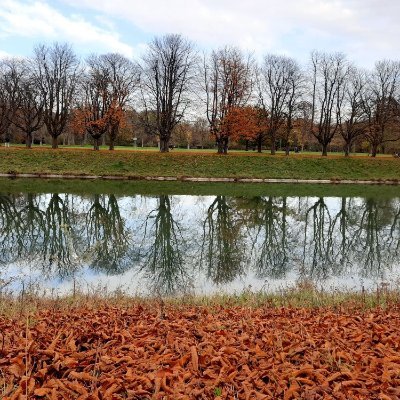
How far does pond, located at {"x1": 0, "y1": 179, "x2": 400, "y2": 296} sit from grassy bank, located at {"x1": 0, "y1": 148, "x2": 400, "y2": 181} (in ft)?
37.6

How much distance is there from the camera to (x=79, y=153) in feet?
146

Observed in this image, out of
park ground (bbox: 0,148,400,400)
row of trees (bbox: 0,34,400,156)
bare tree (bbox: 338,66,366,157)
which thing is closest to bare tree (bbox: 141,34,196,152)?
row of trees (bbox: 0,34,400,156)

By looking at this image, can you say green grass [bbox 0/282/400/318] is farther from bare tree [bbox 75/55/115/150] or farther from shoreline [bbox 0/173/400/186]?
bare tree [bbox 75/55/115/150]

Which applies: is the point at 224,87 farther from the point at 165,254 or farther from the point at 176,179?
the point at 165,254

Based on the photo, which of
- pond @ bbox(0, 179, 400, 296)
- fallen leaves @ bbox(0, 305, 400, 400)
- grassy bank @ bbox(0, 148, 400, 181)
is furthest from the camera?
grassy bank @ bbox(0, 148, 400, 181)

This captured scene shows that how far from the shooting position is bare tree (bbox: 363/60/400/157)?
60.3m

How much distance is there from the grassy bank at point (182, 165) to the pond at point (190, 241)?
37.6 ft

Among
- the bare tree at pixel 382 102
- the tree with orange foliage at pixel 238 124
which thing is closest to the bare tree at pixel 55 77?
the tree with orange foliage at pixel 238 124

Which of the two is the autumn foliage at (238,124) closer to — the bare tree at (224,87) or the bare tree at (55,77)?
the bare tree at (224,87)

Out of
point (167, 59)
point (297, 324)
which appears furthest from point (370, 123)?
point (297, 324)

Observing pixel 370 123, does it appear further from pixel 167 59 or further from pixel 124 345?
pixel 124 345

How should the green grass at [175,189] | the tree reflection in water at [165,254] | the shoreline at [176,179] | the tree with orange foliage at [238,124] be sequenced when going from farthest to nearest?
1. the tree with orange foliage at [238,124]
2. the shoreline at [176,179]
3. the green grass at [175,189]
4. the tree reflection in water at [165,254]

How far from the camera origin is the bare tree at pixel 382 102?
60.3 meters

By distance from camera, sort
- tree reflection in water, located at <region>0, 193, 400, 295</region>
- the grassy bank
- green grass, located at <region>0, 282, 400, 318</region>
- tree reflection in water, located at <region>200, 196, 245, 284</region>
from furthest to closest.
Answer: the grassy bank < tree reflection in water, located at <region>0, 193, 400, 295</region> < tree reflection in water, located at <region>200, 196, 245, 284</region> < green grass, located at <region>0, 282, 400, 318</region>
